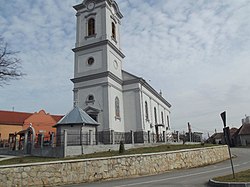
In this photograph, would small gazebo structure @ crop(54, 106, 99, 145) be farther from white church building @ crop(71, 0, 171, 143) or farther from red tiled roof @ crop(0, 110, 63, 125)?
red tiled roof @ crop(0, 110, 63, 125)

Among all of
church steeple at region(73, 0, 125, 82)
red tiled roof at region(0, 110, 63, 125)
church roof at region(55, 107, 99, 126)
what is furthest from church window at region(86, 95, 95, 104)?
red tiled roof at region(0, 110, 63, 125)

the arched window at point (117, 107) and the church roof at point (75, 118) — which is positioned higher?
the arched window at point (117, 107)

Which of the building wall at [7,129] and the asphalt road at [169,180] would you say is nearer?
the asphalt road at [169,180]

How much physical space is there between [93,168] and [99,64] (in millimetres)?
17475

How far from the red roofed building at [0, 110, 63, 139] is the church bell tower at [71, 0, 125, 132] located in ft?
66.7

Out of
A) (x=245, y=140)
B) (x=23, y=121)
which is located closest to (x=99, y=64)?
(x=23, y=121)

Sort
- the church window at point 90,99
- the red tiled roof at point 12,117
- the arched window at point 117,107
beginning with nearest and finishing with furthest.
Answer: the church window at point 90,99
the arched window at point 117,107
the red tiled roof at point 12,117

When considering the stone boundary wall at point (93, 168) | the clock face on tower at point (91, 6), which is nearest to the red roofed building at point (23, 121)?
the clock face on tower at point (91, 6)

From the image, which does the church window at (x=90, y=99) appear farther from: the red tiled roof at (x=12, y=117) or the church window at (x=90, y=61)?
the red tiled roof at (x=12, y=117)

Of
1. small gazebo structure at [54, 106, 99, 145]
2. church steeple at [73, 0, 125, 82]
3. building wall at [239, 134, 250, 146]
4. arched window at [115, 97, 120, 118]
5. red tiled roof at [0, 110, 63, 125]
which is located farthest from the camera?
building wall at [239, 134, 250, 146]

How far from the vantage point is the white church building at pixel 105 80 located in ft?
90.6

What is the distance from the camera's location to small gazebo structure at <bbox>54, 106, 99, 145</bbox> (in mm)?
19562

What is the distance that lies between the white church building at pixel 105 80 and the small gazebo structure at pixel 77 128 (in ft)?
14.3

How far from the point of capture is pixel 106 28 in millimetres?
29859
